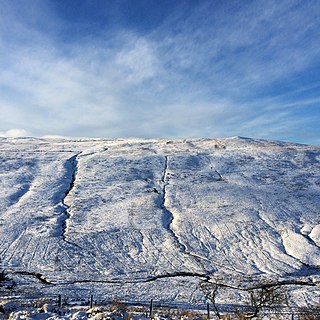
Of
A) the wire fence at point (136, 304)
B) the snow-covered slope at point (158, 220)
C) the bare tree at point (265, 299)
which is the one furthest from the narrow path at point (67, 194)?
the bare tree at point (265, 299)

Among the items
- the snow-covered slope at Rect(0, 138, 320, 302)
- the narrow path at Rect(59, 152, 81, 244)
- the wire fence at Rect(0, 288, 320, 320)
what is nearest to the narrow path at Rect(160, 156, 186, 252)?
the snow-covered slope at Rect(0, 138, 320, 302)

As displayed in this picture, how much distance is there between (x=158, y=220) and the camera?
3441 cm

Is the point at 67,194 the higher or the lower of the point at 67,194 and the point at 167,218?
the higher

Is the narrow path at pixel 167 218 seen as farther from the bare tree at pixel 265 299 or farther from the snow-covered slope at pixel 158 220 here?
the bare tree at pixel 265 299

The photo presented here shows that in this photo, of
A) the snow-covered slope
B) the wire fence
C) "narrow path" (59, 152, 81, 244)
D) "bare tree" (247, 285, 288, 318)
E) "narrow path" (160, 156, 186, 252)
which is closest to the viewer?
"bare tree" (247, 285, 288, 318)

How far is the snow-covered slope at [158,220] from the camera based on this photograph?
24922 mm

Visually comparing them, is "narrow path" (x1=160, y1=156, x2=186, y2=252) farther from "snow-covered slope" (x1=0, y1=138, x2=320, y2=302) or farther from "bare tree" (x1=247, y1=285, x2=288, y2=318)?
"bare tree" (x1=247, y1=285, x2=288, y2=318)

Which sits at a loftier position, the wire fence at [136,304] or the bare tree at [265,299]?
the bare tree at [265,299]

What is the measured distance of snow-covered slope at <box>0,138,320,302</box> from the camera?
24922 mm

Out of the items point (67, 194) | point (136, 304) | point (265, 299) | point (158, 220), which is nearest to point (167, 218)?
point (158, 220)

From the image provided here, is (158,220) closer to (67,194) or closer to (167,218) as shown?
(167,218)

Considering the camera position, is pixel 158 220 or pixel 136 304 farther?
pixel 158 220

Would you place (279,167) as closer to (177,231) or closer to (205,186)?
(205,186)

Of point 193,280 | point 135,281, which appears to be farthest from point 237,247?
point 135,281
